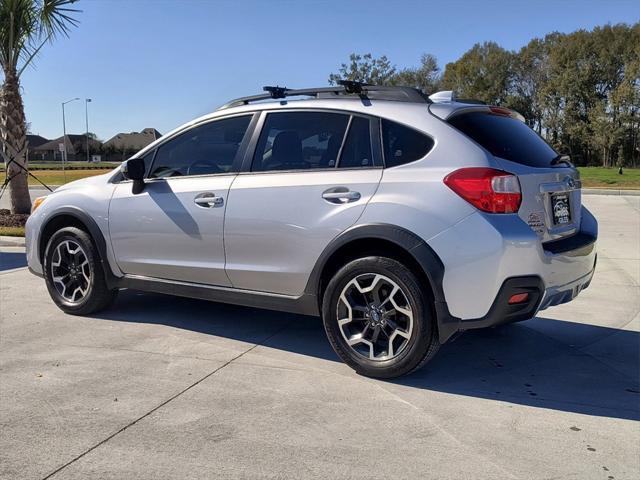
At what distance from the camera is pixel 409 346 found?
12.3 ft

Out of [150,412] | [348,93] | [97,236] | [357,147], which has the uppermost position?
[348,93]

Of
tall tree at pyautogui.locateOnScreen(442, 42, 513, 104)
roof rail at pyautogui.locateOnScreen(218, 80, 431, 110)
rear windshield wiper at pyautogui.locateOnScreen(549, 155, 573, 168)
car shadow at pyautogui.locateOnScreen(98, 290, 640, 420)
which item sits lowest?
car shadow at pyautogui.locateOnScreen(98, 290, 640, 420)

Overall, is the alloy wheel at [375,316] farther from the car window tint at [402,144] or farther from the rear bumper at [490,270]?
the car window tint at [402,144]

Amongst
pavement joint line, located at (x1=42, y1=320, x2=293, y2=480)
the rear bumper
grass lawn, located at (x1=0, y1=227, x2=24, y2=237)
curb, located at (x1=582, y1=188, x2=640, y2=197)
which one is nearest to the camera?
pavement joint line, located at (x1=42, y1=320, x2=293, y2=480)

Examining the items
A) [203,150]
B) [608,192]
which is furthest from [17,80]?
[608,192]

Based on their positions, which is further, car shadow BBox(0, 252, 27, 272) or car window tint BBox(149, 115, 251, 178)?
car shadow BBox(0, 252, 27, 272)

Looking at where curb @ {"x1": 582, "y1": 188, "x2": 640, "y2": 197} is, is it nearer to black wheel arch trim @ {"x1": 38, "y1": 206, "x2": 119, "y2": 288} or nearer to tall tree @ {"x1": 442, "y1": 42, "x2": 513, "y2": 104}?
black wheel arch trim @ {"x1": 38, "y1": 206, "x2": 119, "y2": 288}

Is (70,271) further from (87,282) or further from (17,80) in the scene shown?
(17,80)

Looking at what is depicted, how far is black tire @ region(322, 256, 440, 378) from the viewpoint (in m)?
3.67

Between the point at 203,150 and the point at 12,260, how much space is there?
204 inches

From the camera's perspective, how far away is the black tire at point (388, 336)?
3.67 m

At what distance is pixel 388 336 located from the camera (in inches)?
152

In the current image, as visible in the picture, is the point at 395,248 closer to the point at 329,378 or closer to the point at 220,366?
the point at 329,378

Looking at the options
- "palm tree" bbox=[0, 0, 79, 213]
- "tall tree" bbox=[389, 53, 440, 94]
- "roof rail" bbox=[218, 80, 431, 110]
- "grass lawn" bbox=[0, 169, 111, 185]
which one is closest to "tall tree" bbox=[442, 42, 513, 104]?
"tall tree" bbox=[389, 53, 440, 94]
